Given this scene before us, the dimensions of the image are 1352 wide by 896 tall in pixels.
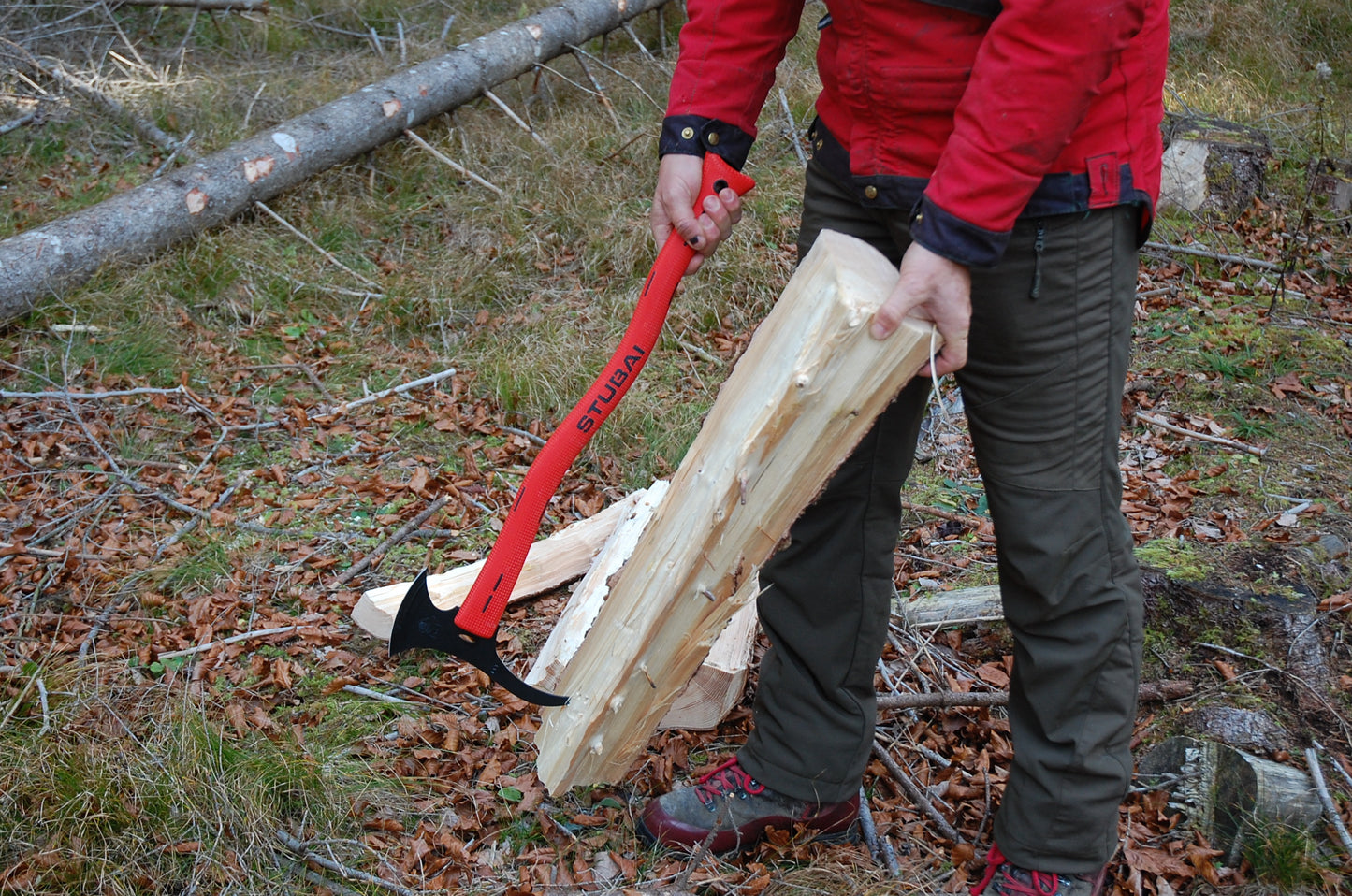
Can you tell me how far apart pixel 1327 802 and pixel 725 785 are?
1.33 meters

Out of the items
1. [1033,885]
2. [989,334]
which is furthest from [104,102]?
[1033,885]

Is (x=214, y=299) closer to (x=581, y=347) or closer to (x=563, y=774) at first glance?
(x=581, y=347)

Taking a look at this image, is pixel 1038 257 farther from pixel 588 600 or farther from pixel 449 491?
pixel 449 491

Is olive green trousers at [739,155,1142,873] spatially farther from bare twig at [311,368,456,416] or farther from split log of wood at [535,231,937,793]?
bare twig at [311,368,456,416]

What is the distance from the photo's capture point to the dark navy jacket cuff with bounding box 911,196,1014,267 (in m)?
1.46

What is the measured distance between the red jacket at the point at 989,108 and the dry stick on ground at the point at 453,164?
4.10 metres

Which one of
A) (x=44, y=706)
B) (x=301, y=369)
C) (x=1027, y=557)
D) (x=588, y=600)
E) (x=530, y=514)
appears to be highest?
(x=1027, y=557)

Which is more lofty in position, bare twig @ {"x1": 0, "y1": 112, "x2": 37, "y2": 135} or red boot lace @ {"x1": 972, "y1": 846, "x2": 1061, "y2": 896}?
red boot lace @ {"x1": 972, "y1": 846, "x2": 1061, "y2": 896}

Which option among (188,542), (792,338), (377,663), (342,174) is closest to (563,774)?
(377,663)

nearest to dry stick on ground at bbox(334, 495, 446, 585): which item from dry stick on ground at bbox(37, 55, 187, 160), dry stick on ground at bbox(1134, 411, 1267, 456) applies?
dry stick on ground at bbox(1134, 411, 1267, 456)

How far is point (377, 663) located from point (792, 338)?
181cm

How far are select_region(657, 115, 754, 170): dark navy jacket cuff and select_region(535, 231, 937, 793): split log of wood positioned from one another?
1.53ft

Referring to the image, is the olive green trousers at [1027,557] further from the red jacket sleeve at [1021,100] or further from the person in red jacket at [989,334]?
the red jacket sleeve at [1021,100]

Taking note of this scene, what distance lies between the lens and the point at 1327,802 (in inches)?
81.0
